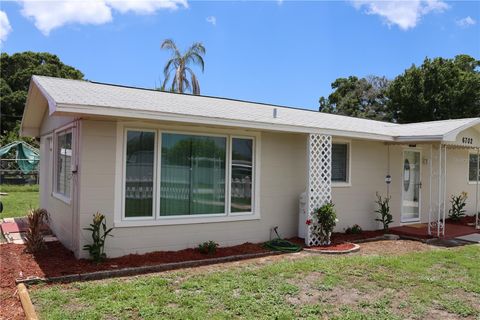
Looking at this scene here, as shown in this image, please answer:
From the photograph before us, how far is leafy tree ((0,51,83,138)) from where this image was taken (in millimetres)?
32875

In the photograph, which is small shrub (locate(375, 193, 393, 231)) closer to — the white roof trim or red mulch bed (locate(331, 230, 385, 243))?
red mulch bed (locate(331, 230, 385, 243))

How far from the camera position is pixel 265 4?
10.6m

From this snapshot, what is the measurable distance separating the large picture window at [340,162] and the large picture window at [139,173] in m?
4.77

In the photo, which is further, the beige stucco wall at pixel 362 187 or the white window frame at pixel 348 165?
the beige stucco wall at pixel 362 187

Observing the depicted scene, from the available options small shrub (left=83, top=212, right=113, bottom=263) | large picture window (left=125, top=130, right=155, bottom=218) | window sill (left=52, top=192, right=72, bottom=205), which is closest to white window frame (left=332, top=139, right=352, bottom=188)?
large picture window (left=125, top=130, right=155, bottom=218)

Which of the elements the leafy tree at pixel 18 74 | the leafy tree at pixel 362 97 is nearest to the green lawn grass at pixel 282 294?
the leafy tree at pixel 362 97

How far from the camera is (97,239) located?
21.1 feet

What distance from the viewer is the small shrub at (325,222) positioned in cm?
859

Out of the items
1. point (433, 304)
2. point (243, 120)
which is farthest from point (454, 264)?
point (243, 120)

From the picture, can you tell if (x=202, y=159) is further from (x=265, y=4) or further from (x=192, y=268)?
(x=265, y=4)

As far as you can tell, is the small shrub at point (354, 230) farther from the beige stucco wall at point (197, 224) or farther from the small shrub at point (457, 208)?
the small shrub at point (457, 208)

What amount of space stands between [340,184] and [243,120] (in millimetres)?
3636

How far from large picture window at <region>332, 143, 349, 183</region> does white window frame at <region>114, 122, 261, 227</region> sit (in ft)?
8.02

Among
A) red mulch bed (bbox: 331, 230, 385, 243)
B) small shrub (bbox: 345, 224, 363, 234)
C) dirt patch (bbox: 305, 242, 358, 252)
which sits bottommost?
dirt patch (bbox: 305, 242, 358, 252)
